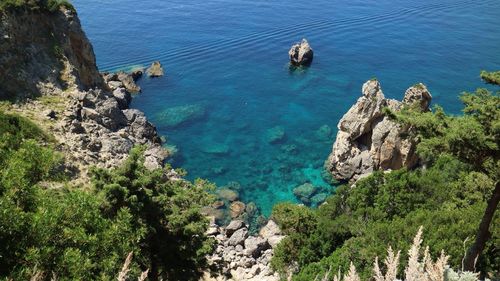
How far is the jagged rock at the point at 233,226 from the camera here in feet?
153

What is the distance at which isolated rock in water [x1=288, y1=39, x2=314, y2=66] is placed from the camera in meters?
88.6

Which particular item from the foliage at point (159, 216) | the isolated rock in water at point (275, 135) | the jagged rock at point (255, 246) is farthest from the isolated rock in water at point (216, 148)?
the foliage at point (159, 216)

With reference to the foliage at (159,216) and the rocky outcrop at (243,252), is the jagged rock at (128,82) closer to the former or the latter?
the rocky outcrop at (243,252)

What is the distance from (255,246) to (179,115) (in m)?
35.1

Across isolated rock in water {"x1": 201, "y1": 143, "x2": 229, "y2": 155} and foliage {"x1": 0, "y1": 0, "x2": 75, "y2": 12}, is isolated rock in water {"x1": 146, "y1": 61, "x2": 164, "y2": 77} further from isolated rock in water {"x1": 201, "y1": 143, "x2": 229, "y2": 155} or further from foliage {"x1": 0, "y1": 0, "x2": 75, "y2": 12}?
foliage {"x1": 0, "y1": 0, "x2": 75, "y2": 12}

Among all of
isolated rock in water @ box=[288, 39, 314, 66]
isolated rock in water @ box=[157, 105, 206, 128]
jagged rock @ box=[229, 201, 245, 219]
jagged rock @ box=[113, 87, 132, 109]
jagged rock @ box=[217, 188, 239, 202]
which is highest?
isolated rock in water @ box=[288, 39, 314, 66]

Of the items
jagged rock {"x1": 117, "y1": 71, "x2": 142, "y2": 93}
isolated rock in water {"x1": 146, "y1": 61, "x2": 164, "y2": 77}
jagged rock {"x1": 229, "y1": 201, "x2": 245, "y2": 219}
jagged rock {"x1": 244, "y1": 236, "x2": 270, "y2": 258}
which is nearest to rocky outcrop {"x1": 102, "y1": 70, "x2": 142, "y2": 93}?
jagged rock {"x1": 117, "y1": 71, "x2": 142, "y2": 93}

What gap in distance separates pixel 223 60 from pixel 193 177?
140 ft

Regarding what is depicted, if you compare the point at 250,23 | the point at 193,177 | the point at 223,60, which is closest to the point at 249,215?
the point at 193,177

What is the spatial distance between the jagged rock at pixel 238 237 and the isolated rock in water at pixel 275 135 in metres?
22.5

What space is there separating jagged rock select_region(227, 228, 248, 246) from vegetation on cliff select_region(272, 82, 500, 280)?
7.62 metres

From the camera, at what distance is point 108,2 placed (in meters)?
128

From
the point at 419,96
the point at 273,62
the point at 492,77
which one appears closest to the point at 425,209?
the point at 492,77

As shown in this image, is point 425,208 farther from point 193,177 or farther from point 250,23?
point 250,23
